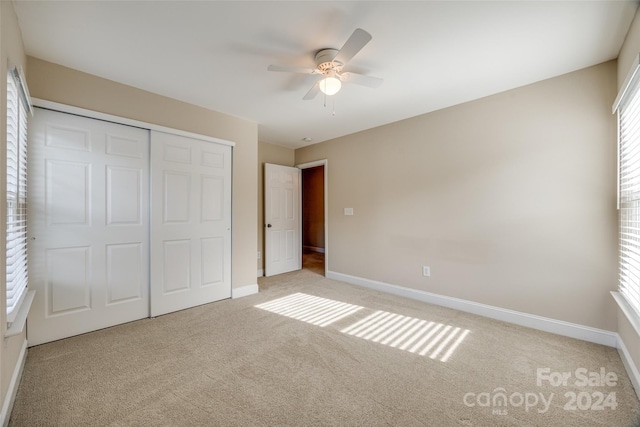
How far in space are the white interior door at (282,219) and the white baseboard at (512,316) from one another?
176 cm

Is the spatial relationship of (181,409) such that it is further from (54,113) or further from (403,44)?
(403,44)

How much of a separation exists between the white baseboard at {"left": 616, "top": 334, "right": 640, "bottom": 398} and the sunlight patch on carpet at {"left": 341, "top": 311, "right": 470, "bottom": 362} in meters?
1.03

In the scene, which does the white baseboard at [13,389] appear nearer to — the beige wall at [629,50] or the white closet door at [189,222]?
the white closet door at [189,222]

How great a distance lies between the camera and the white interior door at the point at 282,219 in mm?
4789

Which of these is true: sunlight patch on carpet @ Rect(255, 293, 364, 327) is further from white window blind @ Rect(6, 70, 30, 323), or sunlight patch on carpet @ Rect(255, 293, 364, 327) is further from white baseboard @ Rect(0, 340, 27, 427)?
white window blind @ Rect(6, 70, 30, 323)

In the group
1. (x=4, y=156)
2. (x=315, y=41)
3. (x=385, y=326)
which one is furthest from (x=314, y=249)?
(x=4, y=156)

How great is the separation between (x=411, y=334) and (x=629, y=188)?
2.07m

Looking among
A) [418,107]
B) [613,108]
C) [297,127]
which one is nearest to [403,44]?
[418,107]

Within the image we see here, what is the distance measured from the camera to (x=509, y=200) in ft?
9.16

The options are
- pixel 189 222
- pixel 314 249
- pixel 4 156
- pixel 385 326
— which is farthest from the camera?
pixel 314 249

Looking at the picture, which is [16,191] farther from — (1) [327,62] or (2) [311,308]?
(2) [311,308]

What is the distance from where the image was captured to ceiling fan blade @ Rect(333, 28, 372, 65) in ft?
5.42

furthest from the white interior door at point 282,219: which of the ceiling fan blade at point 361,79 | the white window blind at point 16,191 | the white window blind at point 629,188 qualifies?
the white window blind at point 629,188

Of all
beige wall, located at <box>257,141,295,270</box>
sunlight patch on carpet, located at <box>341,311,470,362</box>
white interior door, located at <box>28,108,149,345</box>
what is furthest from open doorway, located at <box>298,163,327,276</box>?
white interior door, located at <box>28,108,149,345</box>
